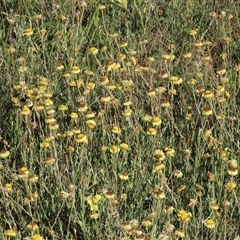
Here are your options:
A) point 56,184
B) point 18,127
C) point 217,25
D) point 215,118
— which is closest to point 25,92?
point 18,127

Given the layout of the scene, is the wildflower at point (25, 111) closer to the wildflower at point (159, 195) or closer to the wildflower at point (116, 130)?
the wildflower at point (116, 130)

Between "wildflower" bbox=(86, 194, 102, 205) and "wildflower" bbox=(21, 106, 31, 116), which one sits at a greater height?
"wildflower" bbox=(21, 106, 31, 116)

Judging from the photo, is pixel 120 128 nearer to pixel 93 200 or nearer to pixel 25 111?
pixel 25 111

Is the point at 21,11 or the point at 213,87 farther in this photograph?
the point at 21,11

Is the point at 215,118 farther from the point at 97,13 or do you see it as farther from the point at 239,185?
the point at 97,13

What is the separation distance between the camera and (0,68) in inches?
149

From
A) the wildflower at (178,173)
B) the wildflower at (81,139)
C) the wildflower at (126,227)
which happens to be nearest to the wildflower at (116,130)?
the wildflower at (81,139)

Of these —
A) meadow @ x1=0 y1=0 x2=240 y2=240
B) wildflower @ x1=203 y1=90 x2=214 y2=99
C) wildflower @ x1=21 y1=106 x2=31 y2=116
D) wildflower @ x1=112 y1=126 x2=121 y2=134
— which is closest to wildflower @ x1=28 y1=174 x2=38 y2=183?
meadow @ x1=0 y1=0 x2=240 y2=240

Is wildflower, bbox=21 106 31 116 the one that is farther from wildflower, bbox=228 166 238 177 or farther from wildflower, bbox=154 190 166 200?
wildflower, bbox=228 166 238 177

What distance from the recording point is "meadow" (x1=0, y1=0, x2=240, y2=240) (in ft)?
9.18

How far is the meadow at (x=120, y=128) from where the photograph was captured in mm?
2799

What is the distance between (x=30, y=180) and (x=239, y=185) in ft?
2.69

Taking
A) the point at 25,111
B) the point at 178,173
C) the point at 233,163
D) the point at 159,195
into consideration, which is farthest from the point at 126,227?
the point at 25,111

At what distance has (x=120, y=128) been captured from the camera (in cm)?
336
